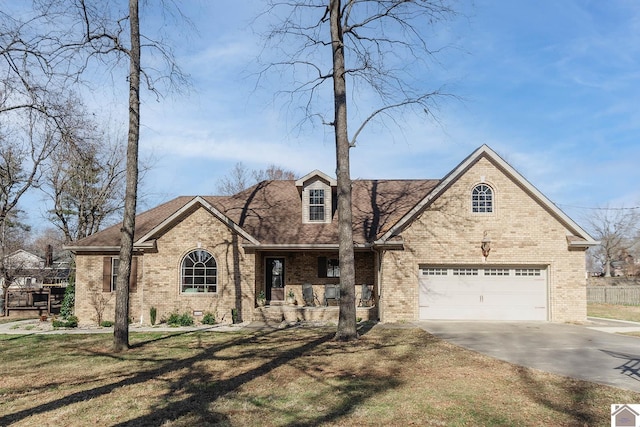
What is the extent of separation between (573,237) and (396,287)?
675cm

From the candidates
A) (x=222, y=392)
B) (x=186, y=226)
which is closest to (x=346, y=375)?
(x=222, y=392)

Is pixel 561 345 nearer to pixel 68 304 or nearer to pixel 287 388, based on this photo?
pixel 287 388

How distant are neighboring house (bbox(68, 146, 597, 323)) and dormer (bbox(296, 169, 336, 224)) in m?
1.33

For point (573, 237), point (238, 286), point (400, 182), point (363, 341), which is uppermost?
Result: point (400, 182)

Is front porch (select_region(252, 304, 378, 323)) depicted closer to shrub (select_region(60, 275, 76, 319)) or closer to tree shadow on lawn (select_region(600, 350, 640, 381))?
shrub (select_region(60, 275, 76, 319))

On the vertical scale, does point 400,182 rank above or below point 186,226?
above

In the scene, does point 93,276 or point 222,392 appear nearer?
point 222,392

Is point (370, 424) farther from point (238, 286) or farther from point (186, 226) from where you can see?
point (186, 226)

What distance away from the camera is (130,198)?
40.2 feet

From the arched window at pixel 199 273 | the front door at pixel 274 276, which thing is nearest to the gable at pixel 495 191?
the front door at pixel 274 276

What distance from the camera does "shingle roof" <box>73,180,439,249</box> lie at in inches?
735

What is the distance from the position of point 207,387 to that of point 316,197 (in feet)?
41.7

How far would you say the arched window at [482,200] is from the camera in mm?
17516

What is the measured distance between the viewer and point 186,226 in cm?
1806
